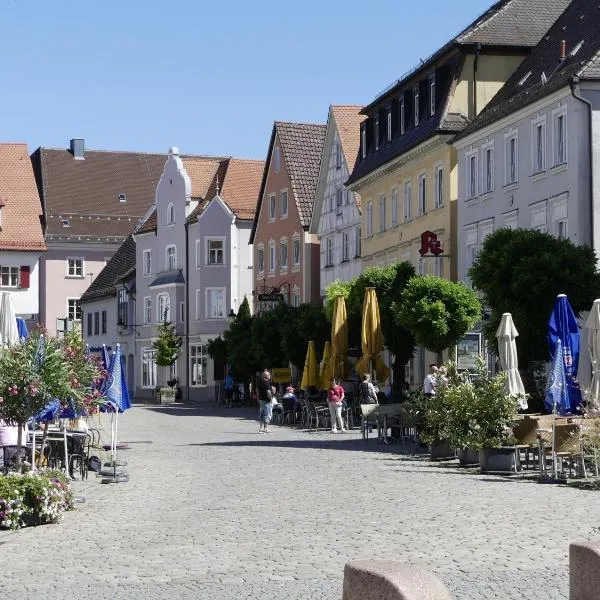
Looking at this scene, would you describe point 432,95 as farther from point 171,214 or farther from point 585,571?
point 585,571

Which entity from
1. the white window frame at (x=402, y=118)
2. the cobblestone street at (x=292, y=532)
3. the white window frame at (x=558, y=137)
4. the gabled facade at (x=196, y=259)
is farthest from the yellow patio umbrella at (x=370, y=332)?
the gabled facade at (x=196, y=259)

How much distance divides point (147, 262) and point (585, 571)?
79.9 m

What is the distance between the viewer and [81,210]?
102 m

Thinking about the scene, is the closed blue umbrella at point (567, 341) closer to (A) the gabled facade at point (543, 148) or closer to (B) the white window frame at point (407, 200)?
(A) the gabled facade at point (543, 148)

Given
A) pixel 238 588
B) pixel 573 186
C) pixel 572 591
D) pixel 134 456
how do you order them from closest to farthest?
pixel 572 591, pixel 238 588, pixel 134 456, pixel 573 186

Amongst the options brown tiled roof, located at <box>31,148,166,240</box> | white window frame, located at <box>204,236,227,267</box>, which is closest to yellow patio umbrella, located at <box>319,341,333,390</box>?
white window frame, located at <box>204,236,227,267</box>

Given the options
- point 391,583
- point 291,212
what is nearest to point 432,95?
point 291,212

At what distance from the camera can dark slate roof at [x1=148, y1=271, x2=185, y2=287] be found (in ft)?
270

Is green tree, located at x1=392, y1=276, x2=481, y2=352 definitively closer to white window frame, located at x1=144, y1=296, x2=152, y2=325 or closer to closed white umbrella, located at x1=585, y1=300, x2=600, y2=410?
closed white umbrella, located at x1=585, y1=300, x2=600, y2=410

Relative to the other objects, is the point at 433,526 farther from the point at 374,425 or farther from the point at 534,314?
the point at 374,425

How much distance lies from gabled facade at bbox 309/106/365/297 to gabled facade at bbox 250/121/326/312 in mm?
1942

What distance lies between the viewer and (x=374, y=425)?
3534 cm

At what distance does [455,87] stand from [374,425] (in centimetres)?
1521

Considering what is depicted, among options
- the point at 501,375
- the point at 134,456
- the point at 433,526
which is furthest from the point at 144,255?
the point at 433,526
